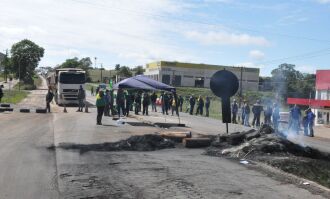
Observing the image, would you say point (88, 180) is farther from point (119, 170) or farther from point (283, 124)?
point (283, 124)

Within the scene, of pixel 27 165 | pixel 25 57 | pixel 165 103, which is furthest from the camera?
pixel 25 57

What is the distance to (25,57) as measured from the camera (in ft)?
360

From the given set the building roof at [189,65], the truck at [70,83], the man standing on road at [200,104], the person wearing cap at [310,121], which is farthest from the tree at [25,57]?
the person wearing cap at [310,121]

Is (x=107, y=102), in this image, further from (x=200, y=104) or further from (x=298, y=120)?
(x=298, y=120)

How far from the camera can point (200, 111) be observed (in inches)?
1564

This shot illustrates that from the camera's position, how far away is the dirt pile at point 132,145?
14188 mm

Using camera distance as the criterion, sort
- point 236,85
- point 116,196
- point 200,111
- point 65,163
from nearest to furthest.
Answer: point 116,196, point 65,163, point 236,85, point 200,111

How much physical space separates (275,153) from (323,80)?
3829 cm

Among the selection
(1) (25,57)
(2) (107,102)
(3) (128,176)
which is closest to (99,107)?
(2) (107,102)

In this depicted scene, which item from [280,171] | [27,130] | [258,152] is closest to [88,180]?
[280,171]

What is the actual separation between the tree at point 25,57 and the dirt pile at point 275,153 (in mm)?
95584

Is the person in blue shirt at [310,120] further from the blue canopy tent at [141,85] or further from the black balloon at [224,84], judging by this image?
the black balloon at [224,84]

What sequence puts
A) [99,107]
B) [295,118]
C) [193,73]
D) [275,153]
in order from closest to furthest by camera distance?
[275,153] → [99,107] → [295,118] → [193,73]

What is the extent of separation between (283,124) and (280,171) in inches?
749
